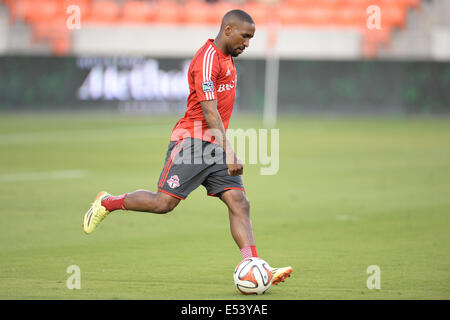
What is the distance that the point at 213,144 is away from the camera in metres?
7.23

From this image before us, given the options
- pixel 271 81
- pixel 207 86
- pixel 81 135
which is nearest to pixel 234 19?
pixel 207 86

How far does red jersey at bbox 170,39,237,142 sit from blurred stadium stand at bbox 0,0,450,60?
72.7 ft

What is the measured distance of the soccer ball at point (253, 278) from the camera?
6.68 meters

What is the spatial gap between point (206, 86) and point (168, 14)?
2606 cm

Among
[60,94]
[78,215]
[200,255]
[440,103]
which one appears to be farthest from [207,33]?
[200,255]

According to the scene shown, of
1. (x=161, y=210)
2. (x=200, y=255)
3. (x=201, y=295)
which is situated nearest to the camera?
(x=201, y=295)

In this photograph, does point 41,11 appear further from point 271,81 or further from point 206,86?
point 206,86

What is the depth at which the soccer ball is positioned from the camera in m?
6.68

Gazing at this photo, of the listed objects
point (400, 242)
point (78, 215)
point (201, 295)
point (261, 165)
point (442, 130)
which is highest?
point (442, 130)

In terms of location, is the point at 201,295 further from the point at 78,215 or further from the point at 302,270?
the point at 78,215

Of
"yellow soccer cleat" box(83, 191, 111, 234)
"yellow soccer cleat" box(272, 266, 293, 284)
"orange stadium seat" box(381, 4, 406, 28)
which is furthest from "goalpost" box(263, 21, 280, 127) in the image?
"yellow soccer cleat" box(272, 266, 293, 284)

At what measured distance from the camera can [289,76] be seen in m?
28.8

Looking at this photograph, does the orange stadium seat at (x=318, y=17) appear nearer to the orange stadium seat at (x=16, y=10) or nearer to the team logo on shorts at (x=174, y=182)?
the orange stadium seat at (x=16, y=10)

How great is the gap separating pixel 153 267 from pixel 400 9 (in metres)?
25.5
